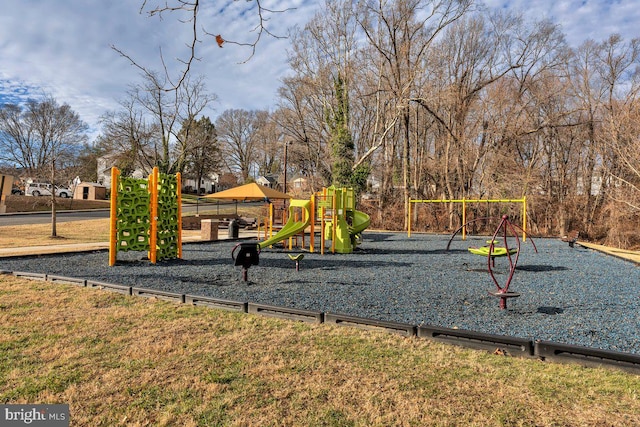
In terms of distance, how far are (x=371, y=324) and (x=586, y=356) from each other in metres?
1.79

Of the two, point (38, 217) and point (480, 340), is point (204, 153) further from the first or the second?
point (480, 340)

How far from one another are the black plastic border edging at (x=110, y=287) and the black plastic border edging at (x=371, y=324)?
3111mm

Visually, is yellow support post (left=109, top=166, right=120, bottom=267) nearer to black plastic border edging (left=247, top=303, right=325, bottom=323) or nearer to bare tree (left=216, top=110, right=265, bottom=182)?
black plastic border edging (left=247, top=303, right=325, bottom=323)

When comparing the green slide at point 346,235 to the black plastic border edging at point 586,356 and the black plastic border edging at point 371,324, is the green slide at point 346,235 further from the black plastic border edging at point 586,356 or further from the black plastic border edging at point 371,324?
the black plastic border edging at point 586,356

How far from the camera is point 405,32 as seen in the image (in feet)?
72.8

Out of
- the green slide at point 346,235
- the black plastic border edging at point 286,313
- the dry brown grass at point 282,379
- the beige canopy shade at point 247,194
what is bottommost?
the dry brown grass at point 282,379

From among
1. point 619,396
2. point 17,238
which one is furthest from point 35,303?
point 17,238

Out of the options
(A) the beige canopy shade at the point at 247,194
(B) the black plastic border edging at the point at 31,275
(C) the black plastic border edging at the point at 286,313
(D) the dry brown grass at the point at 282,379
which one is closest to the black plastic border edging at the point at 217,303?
(C) the black plastic border edging at the point at 286,313

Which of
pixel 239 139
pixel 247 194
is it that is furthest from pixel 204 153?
pixel 247 194

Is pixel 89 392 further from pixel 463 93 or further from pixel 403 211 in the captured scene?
pixel 463 93

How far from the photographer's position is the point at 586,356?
2.99 metres

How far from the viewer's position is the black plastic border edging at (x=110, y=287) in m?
5.35

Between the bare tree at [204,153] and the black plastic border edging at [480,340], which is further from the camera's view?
the bare tree at [204,153]

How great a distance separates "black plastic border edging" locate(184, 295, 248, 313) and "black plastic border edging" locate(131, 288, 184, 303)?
0.44 ft
